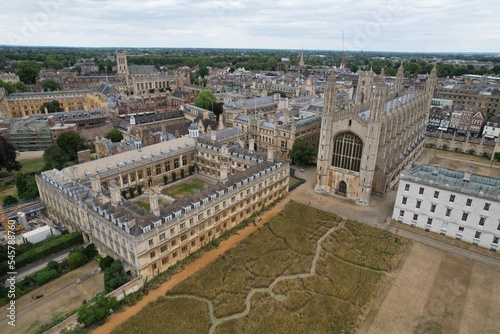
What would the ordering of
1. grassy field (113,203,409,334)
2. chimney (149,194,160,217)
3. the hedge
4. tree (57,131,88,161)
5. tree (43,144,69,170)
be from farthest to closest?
tree (57,131,88,161) → tree (43,144,69,170) → the hedge → chimney (149,194,160,217) → grassy field (113,203,409,334)

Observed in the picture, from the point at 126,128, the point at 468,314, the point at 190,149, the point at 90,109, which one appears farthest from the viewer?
the point at 90,109

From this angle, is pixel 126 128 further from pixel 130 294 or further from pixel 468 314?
pixel 468 314

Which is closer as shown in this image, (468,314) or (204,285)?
(468,314)

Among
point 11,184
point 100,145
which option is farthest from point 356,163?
point 11,184

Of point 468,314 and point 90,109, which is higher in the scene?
point 90,109

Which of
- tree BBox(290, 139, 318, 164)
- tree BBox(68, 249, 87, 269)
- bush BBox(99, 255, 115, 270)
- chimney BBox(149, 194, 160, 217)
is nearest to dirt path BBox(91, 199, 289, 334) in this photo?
bush BBox(99, 255, 115, 270)

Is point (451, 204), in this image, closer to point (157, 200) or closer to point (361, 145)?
point (361, 145)

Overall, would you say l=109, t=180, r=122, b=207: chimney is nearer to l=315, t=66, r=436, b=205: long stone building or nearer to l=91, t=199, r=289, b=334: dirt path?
l=91, t=199, r=289, b=334: dirt path

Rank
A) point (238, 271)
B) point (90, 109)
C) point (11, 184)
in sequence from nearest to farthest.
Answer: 1. point (238, 271)
2. point (11, 184)
3. point (90, 109)
